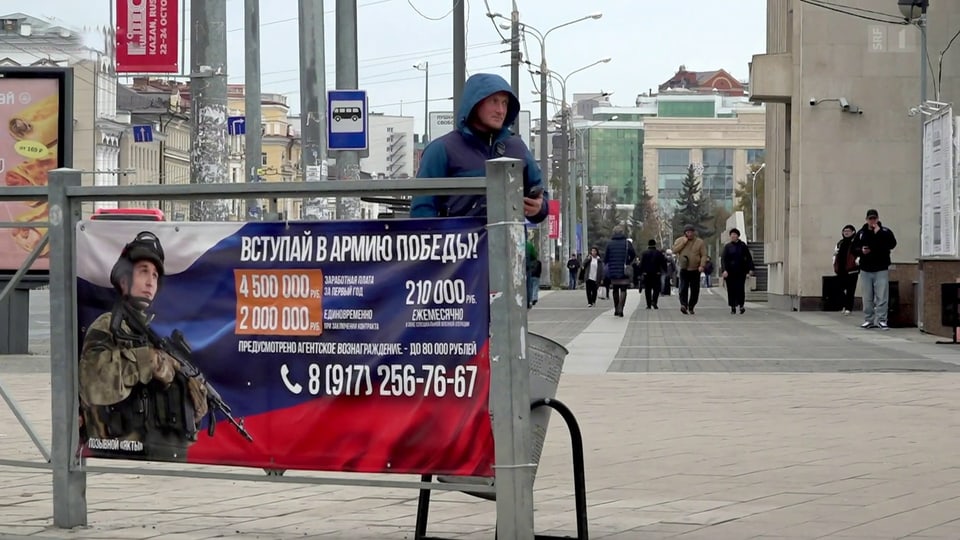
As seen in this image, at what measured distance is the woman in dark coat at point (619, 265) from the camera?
31484mm

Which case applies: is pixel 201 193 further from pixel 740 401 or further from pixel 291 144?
pixel 291 144

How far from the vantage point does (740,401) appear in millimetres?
12922

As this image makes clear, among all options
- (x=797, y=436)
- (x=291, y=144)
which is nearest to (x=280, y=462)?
(x=797, y=436)

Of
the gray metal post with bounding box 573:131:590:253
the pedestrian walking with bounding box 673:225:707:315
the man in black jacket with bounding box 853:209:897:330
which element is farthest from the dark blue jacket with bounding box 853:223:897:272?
the gray metal post with bounding box 573:131:590:253

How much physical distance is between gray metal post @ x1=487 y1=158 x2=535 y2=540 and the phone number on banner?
157 mm

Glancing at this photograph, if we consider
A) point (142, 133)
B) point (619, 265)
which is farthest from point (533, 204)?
point (142, 133)

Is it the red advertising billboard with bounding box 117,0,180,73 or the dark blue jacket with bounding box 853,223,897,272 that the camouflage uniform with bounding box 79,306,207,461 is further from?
the dark blue jacket with bounding box 853,223,897,272

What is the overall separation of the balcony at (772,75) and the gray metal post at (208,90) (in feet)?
75.8

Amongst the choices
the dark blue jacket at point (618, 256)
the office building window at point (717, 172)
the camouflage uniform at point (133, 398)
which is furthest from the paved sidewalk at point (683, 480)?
the office building window at point (717, 172)

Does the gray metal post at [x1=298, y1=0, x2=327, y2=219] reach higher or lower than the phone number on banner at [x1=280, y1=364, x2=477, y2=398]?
higher

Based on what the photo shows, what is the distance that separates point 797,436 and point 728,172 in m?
177

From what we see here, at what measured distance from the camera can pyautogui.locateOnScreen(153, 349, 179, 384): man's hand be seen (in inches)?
269

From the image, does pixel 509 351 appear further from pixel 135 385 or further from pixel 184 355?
pixel 135 385

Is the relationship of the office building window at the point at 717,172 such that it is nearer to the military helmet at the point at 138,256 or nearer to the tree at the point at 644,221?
the tree at the point at 644,221
